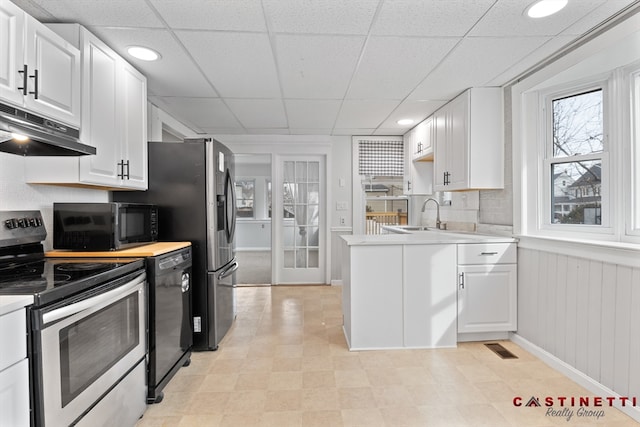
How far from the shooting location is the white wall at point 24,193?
5.71ft

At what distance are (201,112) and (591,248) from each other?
3.68 metres

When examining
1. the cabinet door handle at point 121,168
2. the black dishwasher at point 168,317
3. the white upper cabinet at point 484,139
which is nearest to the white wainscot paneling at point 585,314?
the white upper cabinet at point 484,139

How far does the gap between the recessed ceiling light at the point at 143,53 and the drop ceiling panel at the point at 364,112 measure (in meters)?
1.75

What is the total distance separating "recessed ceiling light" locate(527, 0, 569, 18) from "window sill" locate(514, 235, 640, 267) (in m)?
1.37

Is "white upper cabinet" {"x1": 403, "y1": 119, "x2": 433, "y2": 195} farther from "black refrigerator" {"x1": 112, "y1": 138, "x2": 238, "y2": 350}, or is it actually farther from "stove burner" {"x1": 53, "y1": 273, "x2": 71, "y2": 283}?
"stove burner" {"x1": 53, "y1": 273, "x2": 71, "y2": 283}

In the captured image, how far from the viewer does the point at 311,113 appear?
3.72 meters

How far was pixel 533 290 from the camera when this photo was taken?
Answer: 2.59 m

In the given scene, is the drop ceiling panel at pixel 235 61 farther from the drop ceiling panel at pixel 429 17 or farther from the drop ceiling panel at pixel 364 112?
the drop ceiling panel at pixel 364 112

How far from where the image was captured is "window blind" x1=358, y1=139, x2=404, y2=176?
192 inches

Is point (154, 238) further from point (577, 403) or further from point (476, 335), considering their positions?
point (577, 403)

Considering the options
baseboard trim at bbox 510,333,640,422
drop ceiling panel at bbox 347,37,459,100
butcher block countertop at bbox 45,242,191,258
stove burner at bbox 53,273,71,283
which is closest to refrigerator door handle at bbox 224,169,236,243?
butcher block countertop at bbox 45,242,191,258

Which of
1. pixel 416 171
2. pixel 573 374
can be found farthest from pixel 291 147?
pixel 573 374

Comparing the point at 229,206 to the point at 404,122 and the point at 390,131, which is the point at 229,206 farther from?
the point at 390,131

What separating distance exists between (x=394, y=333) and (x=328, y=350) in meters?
0.56
